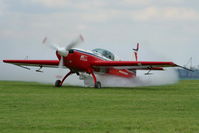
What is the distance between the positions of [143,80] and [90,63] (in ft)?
29.2

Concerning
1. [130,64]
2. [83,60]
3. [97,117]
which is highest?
[83,60]

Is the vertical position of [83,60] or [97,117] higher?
[83,60]

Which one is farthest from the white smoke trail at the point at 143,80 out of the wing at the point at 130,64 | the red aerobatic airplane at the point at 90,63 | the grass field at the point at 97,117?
the grass field at the point at 97,117

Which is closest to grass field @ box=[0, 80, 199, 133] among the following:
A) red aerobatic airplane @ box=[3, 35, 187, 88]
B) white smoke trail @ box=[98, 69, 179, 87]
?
red aerobatic airplane @ box=[3, 35, 187, 88]

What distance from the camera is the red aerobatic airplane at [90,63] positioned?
29.5 meters

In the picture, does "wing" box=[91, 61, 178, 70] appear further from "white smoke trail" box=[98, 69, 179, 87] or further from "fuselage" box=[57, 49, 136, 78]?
"white smoke trail" box=[98, 69, 179, 87]

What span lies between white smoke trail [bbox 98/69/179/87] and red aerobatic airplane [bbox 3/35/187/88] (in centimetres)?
52

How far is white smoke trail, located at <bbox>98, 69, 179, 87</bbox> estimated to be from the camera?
112 ft

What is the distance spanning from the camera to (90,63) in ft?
102

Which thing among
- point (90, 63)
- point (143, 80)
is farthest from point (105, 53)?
point (143, 80)

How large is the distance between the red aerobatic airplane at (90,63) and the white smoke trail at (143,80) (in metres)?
0.52

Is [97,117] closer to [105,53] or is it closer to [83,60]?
[83,60]

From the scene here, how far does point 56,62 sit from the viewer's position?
109 ft

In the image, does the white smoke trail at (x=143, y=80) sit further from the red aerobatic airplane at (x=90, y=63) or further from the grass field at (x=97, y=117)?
the grass field at (x=97, y=117)
